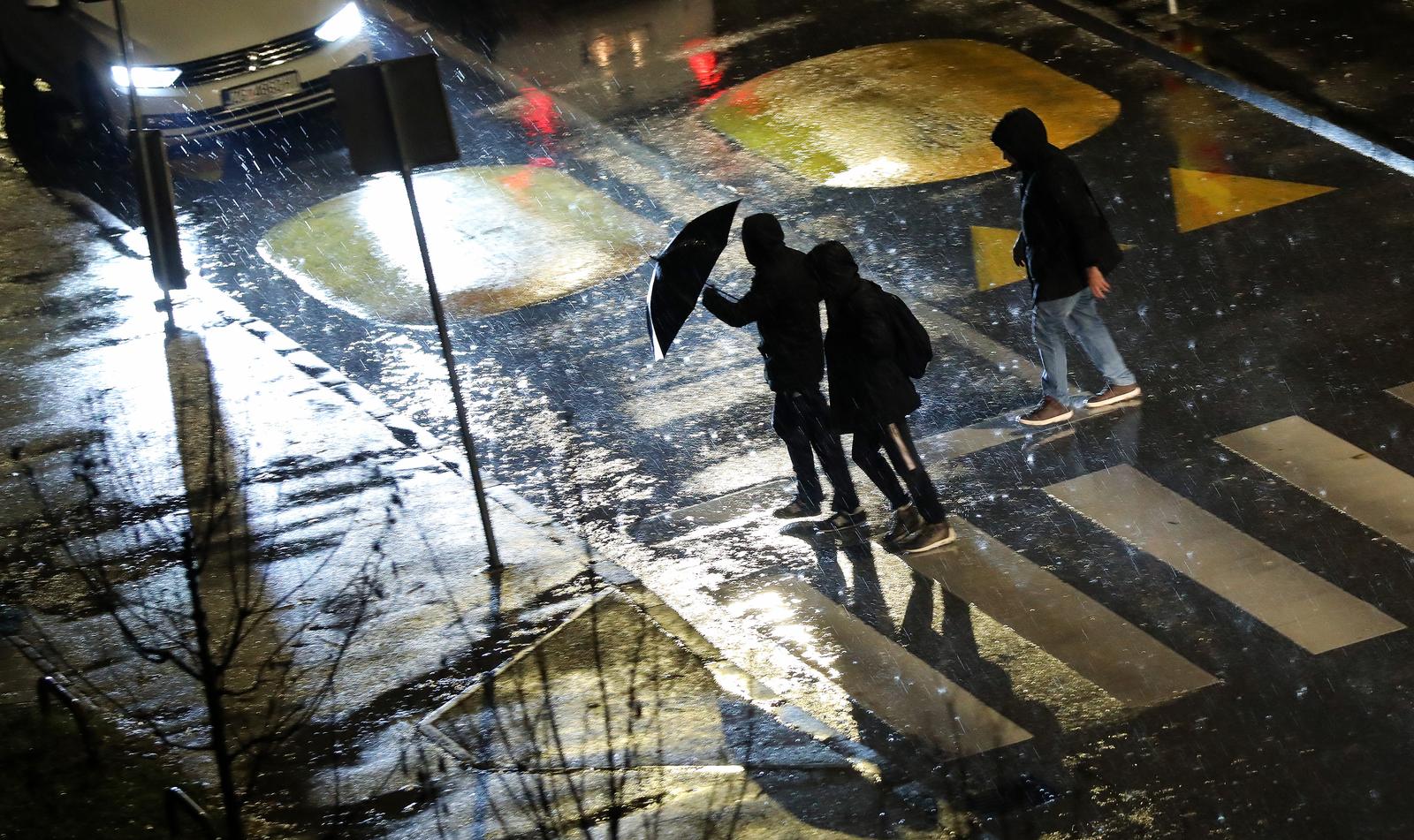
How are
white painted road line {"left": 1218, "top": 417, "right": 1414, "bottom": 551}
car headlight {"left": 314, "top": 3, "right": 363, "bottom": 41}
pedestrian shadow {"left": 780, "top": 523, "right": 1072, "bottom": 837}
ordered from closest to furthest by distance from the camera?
pedestrian shadow {"left": 780, "top": 523, "right": 1072, "bottom": 837} → white painted road line {"left": 1218, "top": 417, "right": 1414, "bottom": 551} → car headlight {"left": 314, "top": 3, "right": 363, "bottom": 41}

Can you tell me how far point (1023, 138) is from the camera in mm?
9539

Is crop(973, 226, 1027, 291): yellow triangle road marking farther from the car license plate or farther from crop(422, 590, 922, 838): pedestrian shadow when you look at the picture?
the car license plate

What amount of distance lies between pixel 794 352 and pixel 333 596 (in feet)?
9.11

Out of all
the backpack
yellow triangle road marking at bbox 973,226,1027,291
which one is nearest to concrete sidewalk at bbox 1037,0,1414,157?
yellow triangle road marking at bbox 973,226,1027,291

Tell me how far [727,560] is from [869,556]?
756 mm

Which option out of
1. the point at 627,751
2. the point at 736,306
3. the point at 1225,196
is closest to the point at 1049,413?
the point at 736,306

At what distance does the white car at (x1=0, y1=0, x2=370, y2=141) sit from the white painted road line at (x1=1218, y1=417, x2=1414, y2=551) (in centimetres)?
888

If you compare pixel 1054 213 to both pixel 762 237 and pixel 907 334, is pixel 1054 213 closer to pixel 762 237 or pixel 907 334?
pixel 907 334

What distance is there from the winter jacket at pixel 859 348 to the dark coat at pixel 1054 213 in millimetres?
1432

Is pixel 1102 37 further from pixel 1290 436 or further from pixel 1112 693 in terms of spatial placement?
pixel 1112 693

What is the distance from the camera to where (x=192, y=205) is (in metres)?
15.0

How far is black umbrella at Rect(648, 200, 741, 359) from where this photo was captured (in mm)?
8766

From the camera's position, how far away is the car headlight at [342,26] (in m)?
15.2

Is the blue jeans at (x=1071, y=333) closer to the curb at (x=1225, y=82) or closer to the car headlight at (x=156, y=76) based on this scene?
the curb at (x=1225, y=82)
